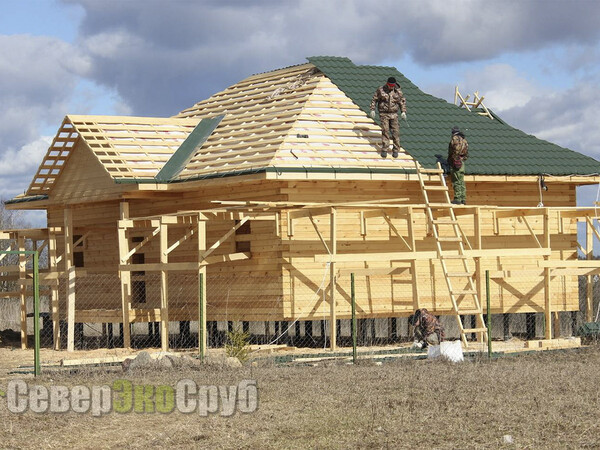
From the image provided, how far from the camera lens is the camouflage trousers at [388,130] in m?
24.1

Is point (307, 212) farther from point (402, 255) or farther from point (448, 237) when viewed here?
point (448, 237)

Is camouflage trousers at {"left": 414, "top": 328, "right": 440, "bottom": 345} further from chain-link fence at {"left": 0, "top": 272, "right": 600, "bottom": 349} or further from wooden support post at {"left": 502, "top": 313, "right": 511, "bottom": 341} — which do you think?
wooden support post at {"left": 502, "top": 313, "right": 511, "bottom": 341}

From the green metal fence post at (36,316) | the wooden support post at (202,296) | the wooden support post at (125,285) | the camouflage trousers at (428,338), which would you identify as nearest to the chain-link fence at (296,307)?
the wooden support post at (125,285)

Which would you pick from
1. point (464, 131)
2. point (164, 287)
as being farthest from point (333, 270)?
point (464, 131)

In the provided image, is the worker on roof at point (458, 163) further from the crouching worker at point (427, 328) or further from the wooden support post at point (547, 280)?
the crouching worker at point (427, 328)

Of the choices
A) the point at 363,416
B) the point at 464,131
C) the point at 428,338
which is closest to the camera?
the point at 363,416

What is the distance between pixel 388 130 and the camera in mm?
24219

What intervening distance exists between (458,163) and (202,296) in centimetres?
825

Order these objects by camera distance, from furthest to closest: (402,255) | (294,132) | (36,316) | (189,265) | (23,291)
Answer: (23,291) → (294,132) → (402,255) → (189,265) → (36,316)

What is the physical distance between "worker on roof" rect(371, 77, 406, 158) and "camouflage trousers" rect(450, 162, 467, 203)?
4.64ft

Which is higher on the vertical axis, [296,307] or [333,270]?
[333,270]

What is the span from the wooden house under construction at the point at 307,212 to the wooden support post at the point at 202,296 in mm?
85

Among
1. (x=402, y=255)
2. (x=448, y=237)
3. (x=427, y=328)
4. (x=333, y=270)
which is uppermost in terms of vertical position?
(x=448, y=237)

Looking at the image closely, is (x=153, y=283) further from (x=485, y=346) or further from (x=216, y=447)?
(x=216, y=447)
